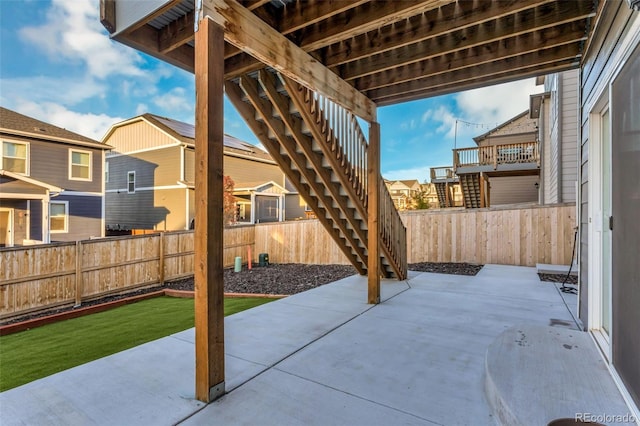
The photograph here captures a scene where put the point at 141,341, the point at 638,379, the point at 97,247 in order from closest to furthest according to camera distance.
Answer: the point at 638,379
the point at 141,341
the point at 97,247

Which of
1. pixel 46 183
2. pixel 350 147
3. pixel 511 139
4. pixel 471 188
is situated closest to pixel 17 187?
pixel 46 183

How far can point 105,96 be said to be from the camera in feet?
44.4

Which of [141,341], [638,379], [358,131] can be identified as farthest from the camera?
[358,131]

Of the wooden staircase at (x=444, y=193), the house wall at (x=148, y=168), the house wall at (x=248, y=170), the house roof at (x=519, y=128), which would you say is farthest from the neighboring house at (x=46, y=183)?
the house roof at (x=519, y=128)

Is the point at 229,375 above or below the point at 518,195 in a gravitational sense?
below

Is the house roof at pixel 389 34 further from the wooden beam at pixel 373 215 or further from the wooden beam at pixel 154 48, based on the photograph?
the wooden beam at pixel 373 215

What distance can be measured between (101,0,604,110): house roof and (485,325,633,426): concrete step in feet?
8.48

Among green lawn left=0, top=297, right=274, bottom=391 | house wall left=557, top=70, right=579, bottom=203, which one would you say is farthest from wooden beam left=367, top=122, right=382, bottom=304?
house wall left=557, top=70, right=579, bottom=203

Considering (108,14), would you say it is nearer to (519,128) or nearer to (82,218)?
(82,218)

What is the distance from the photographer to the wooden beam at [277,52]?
87.6 inches

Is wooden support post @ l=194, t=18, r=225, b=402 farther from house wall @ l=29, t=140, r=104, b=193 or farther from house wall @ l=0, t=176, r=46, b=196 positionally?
house wall @ l=29, t=140, r=104, b=193

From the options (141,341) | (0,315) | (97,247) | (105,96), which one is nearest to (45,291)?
(0,315)

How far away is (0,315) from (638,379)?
6928 mm

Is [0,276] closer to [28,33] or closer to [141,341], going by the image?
[141,341]
